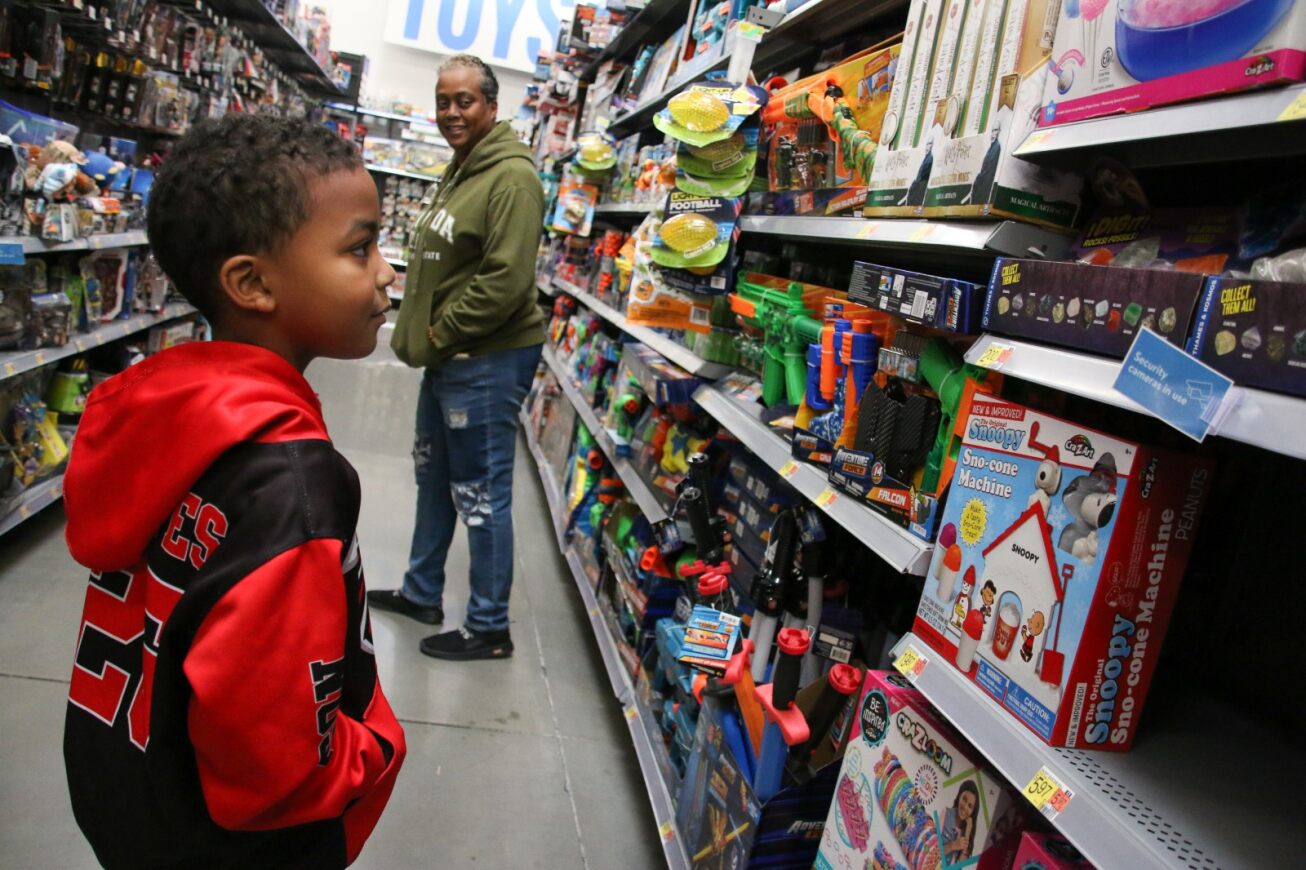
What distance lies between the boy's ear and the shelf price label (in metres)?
0.94

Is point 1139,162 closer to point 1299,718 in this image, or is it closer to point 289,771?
point 1299,718

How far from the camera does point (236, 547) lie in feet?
2.72

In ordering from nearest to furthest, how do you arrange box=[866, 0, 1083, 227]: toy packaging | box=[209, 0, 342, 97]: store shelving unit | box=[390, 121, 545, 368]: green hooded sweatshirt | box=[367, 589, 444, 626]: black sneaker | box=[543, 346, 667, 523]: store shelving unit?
1. box=[866, 0, 1083, 227]: toy packaging
2. box=[543, 346, 667, 523]: store shelving unit
3. box=[390, 121, 545, 368]: green hooded sweatshirt
4. box=[367, 589, 444, 626]: black sneaker
5. box=[209, 0, 342, 97]: store shelving unit

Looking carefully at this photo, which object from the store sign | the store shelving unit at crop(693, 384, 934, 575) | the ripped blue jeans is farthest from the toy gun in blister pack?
the store sign

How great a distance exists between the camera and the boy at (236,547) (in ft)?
2.72

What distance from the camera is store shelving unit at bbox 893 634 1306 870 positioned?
0.82 m

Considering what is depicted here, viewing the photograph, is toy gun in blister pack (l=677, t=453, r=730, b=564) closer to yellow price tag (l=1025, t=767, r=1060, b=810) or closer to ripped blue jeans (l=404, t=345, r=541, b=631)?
ripped blue jeans (l=404, t=345, r=541, b=631)

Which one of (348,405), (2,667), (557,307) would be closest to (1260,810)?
(2,667)

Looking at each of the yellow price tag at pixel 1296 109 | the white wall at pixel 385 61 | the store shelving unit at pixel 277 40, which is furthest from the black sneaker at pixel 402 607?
the white wall at pixel 385 61

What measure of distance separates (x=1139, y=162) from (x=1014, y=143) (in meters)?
0.17

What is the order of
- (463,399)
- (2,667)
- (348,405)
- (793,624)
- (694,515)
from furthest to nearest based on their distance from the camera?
(348,405) → (463,399) → (2,667) → (694,515) → (793,624)

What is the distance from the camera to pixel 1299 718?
3.86 feet

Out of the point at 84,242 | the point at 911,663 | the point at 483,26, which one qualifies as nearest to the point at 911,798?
the point at 911,663

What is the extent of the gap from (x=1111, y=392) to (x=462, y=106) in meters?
2.42
